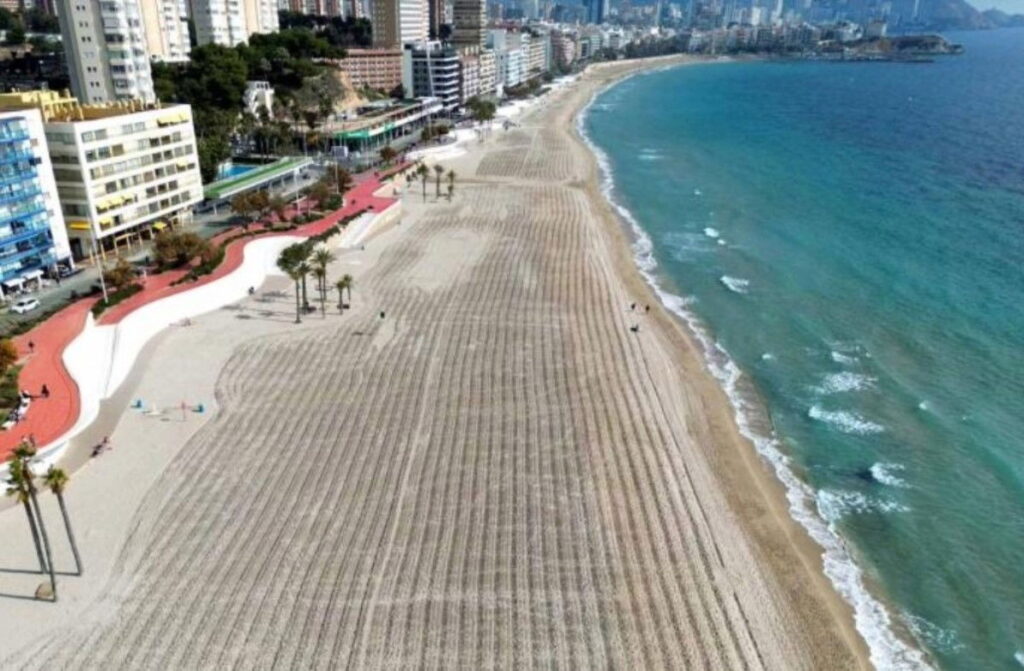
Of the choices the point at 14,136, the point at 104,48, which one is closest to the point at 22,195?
the point at 14,136

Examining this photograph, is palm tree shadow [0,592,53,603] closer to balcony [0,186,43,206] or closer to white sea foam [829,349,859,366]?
balcony [0,186,43,206]

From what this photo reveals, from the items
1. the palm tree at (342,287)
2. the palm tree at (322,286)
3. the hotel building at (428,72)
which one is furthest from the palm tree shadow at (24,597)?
the hotel building at (428,72)

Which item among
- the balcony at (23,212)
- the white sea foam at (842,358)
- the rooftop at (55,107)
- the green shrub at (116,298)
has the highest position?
the rooftop at (55,107)

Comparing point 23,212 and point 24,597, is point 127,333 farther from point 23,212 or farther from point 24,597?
point 24,597

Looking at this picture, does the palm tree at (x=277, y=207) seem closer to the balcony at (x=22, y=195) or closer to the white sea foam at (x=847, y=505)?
the balcony at (x=22, y=195)

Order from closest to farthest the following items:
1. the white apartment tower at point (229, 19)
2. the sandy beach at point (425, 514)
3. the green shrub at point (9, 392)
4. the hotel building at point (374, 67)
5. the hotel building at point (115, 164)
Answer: the sandy beach at point (425, 514) < the green shrub at point (9, 392) < the hotel building at point (115, 164) < the white apartment tower at point (229, 19) < the hotel building at point (374, 67)

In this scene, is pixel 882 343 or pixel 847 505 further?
pixel 882 343
